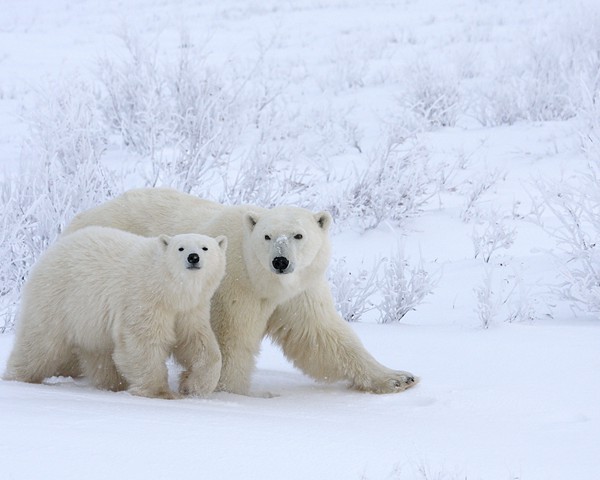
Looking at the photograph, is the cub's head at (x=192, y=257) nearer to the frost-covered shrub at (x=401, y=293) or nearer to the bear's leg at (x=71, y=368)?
the bear's leg at (x=71, y=368)

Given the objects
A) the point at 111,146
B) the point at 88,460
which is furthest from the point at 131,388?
the point at 111,146

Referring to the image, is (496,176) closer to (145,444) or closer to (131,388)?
(131,388)

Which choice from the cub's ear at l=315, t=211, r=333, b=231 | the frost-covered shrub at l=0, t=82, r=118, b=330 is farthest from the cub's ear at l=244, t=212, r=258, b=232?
the frost-covered shrub at l=0, t=82, r=118, b=330

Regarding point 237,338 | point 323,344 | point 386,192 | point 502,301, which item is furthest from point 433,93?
point 237,338

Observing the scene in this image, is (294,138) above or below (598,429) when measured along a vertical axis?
above

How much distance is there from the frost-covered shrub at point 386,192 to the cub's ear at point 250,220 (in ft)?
14.7

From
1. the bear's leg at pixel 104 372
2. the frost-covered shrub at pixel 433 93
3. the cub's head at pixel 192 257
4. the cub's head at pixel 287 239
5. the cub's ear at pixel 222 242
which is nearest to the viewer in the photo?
the cub's head at pixel 192 257

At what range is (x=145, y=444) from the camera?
2811mm

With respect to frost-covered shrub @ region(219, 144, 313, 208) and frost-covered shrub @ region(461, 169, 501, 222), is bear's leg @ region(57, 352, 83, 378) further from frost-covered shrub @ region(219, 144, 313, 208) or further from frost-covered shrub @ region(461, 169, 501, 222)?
frost-covered shrub @ region(461, 169, 501, 222)

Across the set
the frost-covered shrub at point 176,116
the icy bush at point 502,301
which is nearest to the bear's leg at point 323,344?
the icy bush at point 502,301

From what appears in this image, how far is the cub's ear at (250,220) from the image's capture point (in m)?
4.60

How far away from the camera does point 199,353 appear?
441 centimetres

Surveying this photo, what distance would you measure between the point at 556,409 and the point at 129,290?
6.57ft

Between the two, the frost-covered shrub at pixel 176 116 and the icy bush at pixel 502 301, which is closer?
the icy bush at pixel 502 301
